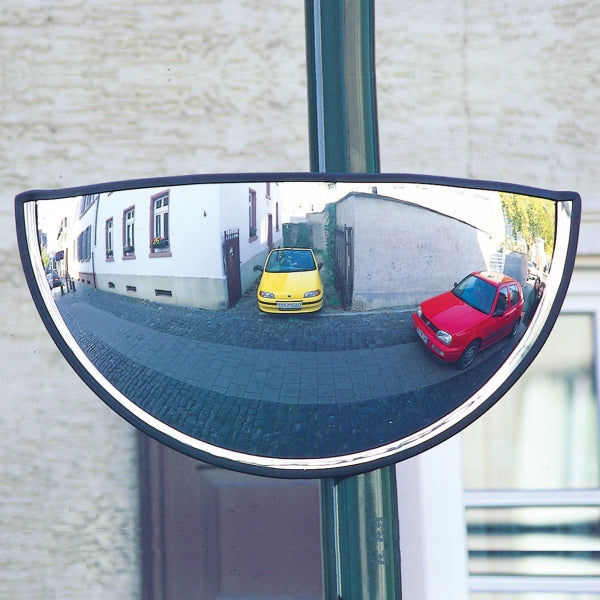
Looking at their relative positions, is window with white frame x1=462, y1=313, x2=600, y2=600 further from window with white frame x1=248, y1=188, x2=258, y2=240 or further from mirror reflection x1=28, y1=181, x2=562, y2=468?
window with white frame x1=248, y1=188, x2=258, y2=240

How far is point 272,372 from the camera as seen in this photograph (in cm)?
64

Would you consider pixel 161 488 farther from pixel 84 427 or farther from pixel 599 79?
pixel 599 79

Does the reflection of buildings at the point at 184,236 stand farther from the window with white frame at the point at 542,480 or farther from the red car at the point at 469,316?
the window with white frame at the point at 542,480

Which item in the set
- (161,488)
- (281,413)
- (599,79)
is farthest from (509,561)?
(281,413)

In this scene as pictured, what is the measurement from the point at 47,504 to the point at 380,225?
186 centimetres

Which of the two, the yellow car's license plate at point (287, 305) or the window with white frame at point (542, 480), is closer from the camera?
the yellow car's license plate at point (287, 305)

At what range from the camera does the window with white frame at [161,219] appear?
0.62m

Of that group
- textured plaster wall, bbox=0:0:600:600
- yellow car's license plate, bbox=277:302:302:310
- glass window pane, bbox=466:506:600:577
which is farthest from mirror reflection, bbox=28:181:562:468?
glass window pane, bbox=466:506:600:577

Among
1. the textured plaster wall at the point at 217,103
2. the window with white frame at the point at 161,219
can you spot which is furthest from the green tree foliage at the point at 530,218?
the textured plaster wall at the point at 217,103

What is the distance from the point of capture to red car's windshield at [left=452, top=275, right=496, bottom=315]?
0.64 m

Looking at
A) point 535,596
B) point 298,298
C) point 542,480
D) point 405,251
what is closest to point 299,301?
point 298,298

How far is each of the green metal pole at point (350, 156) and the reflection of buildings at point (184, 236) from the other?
149 millimetres

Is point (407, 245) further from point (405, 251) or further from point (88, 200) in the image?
point (88, 200)

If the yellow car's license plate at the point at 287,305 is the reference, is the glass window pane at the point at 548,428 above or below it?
below
